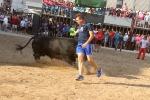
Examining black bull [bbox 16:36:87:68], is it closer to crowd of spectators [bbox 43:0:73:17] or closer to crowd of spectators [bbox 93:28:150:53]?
crowd of spectators [bbox 93:28:150:53]

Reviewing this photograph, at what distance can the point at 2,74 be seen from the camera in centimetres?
822

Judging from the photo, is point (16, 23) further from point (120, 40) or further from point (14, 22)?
point (120, 40)

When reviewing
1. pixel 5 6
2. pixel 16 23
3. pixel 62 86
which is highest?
pixel 5 6

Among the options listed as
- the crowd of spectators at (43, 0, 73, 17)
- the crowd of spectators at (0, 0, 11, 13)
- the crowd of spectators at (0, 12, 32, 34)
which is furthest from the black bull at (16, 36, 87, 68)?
the crowd of spectators at (0, 0, 11, 13)

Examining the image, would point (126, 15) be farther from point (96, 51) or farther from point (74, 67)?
point (74, 67)

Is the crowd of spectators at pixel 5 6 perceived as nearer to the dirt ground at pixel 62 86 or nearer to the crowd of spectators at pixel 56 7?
the crowd of spectators at pixel 56 7

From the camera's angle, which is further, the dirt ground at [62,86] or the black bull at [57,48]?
the black bull at [57,48]

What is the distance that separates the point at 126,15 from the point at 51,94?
Answer: 21.8 metres

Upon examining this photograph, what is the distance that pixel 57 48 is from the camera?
34.0 ft

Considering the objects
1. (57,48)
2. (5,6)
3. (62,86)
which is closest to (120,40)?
(5,6)

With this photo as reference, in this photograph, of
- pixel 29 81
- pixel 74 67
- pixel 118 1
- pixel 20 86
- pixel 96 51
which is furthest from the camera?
pixel 118 1

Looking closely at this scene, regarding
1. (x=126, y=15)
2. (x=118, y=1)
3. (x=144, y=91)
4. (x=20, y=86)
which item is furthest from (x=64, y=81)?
(x=118, y=1)

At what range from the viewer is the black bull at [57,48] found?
10.1 metres

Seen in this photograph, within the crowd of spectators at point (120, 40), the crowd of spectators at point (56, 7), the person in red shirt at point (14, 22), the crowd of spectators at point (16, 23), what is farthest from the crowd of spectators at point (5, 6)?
the crowd of spectators at point (120, 40)
